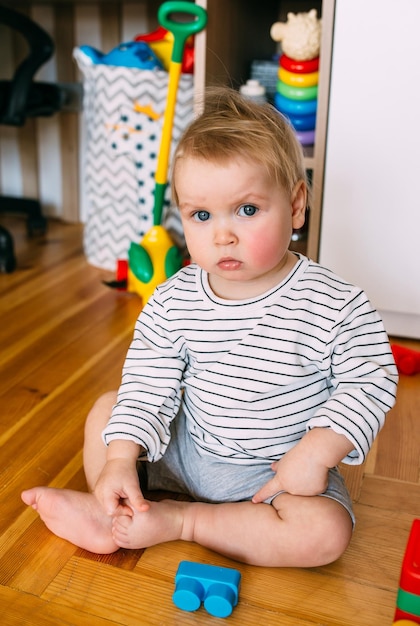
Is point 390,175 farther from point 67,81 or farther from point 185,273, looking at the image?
point 67,81

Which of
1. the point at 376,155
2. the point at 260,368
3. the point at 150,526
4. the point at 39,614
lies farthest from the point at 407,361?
the point at 39,614

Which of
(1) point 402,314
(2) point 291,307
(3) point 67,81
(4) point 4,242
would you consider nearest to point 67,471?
(2) point 291,307

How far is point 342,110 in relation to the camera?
123 centimetres

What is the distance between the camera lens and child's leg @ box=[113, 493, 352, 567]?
687mm

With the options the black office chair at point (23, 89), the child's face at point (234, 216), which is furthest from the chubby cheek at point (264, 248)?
the black office chair at point (23, 89)

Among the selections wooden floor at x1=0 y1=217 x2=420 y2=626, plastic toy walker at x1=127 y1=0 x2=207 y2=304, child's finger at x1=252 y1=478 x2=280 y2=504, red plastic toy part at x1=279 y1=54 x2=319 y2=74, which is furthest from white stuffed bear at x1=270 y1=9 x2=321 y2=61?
child's finger at x1=252 y1=478 x2=280 y2=504

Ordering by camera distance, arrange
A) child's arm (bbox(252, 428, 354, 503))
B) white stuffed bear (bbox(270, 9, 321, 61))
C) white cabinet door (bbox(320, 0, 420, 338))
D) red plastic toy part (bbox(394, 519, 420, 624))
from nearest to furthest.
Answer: red plastic toy part (bbox(394, 519, 420, 624))
child's arm (bbox(252, 428, 354, 503))
white cabinet door (bbox(320, 0, 420, 338))
white stuffed bear (bbox(270, 9, 321, 61))

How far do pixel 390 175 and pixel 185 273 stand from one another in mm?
576

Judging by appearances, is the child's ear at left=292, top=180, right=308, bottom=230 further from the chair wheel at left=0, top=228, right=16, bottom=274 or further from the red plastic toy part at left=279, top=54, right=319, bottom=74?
the chair wheel at left=0, top=228, right=16, bottom=274

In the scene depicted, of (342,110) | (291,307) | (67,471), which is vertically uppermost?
(342,110)

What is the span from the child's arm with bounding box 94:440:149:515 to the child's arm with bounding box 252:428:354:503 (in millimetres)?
149

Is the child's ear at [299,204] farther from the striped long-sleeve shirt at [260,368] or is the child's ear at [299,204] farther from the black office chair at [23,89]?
the black office chair at [23,89]

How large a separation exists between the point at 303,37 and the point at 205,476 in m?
0.92

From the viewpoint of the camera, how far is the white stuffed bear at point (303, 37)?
132 centimetres
